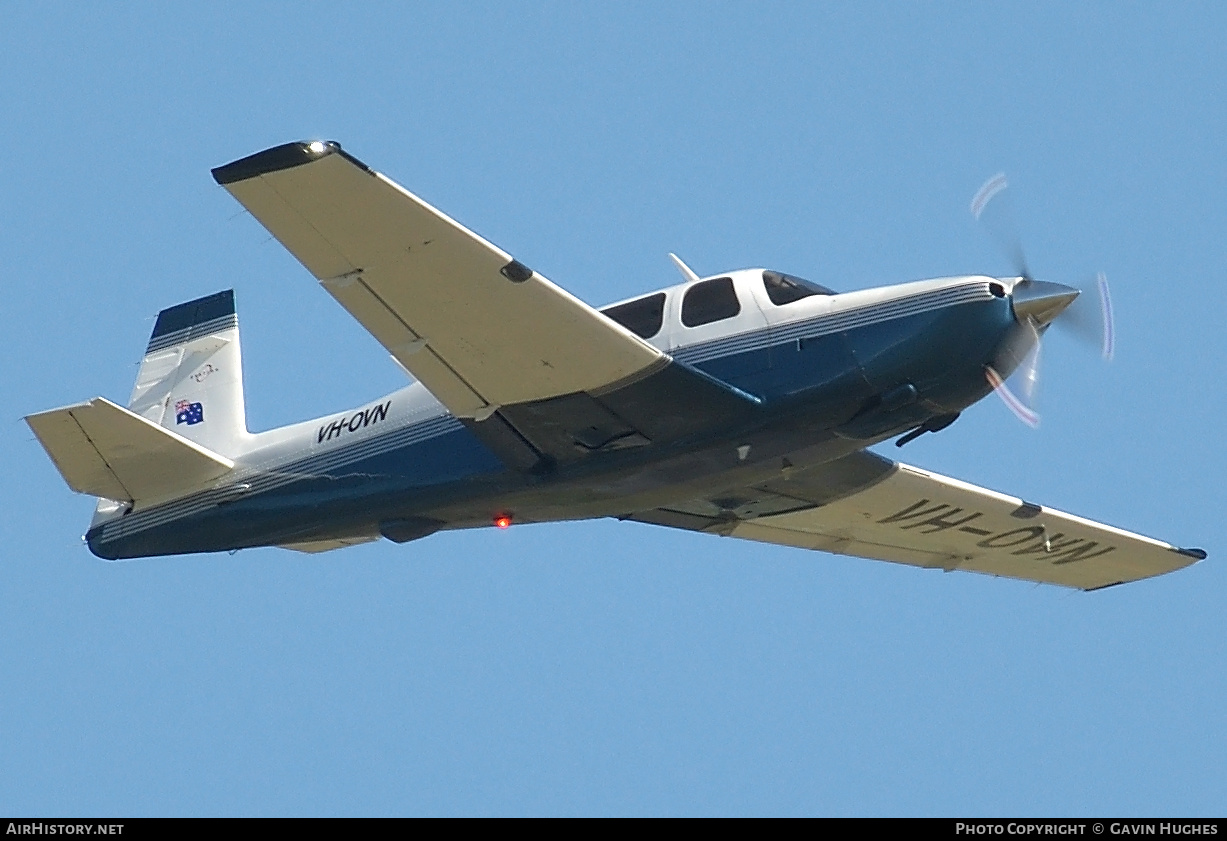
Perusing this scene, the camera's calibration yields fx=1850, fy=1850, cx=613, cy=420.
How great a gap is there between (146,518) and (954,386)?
8359 mm

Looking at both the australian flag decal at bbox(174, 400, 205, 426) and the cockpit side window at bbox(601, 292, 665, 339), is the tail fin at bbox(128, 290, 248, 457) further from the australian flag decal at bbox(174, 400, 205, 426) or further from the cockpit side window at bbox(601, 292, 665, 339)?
the cockpit side window at bbox(601, 292, 665, 339)

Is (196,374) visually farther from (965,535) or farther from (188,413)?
(965,535)

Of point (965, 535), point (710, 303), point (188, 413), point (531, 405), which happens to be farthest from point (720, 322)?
point (188, 413)

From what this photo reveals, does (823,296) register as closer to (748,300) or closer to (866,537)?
(748,300)

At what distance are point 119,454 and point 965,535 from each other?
9.39 meters

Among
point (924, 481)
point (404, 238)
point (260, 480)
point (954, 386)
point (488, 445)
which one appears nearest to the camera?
point (404, 238)

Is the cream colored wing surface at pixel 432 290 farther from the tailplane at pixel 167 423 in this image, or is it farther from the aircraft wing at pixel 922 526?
the tailplane at pixel 167 423

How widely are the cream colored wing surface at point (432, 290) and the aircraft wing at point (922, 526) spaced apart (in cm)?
302

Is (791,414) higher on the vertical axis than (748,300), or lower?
lower

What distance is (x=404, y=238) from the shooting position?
1482 cm

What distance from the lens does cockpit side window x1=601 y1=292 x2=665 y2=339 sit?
16.7 meters

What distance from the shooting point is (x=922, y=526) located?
20.8 m

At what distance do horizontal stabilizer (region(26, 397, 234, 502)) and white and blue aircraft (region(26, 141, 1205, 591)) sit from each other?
2cm
